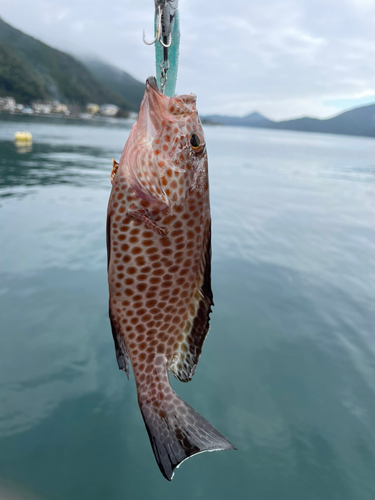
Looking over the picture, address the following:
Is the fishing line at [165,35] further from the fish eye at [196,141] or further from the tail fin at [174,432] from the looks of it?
the tail fin at [174,432]

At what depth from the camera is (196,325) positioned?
6.91 ft

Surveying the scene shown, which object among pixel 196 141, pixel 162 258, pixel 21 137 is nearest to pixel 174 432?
pixel 162 258

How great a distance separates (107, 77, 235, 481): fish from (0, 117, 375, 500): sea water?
280cm

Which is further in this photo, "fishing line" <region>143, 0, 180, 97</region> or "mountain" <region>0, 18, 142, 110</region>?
"mountain" <region>0, 18, 142, 110</region>

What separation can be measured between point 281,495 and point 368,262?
8.46 m

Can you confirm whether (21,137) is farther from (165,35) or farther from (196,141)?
(196,141)

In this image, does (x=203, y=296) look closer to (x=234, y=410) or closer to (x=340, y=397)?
(x=234, y=410)

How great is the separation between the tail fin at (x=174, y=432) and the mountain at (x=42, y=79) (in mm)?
146020

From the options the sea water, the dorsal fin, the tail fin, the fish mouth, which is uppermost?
the fish mouth

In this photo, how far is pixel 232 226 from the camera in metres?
13.1

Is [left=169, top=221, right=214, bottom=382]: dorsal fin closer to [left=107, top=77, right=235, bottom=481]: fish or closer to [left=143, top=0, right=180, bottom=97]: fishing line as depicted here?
[left=107, top=77, right=235, bottom=481]: fish

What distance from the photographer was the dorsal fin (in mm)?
2072

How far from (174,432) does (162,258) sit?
3.37 feet

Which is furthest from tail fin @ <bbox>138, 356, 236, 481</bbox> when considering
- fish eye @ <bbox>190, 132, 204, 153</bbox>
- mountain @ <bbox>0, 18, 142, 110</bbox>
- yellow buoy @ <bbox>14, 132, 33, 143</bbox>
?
mountain @ <bbox>0, 18, 142, 110</bbox>
